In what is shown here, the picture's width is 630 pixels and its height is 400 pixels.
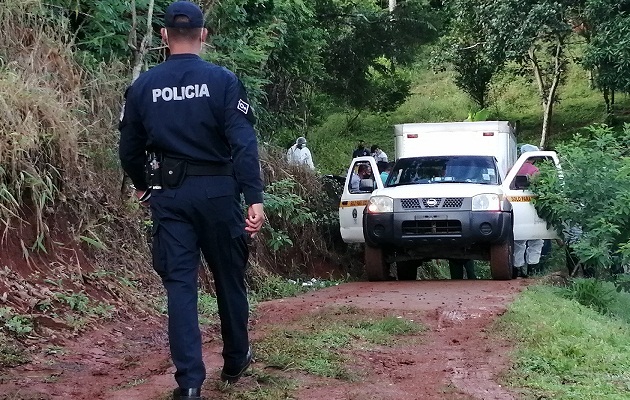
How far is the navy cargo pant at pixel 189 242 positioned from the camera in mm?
4262

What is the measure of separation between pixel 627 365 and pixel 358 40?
14.1 metres

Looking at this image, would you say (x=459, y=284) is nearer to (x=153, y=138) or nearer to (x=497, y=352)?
(x=497, y=352)

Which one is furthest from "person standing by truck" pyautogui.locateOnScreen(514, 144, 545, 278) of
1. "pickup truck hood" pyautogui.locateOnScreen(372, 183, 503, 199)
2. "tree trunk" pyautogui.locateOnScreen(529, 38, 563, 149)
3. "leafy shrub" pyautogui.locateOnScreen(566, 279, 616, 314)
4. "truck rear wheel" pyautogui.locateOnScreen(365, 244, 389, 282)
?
"tree trunk" pyautogui.locateOnScreen(529, 38, 563, 149)

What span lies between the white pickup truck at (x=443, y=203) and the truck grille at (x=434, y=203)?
12 millimetres

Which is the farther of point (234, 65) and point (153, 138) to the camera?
point (234, 65)

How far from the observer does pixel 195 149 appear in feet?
14.2

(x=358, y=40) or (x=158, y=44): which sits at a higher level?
(x=358, y=40)

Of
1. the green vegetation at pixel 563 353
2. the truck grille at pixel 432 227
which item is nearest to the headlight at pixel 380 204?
the truck grille at pixel 432 227

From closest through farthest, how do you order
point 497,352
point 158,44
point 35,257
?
1. point 497,352
2. point 35,257
3. point 158,44

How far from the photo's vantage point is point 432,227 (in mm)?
11344

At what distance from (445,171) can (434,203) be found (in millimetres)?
1262

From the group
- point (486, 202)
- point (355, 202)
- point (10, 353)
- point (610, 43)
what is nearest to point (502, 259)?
point (486, 202)

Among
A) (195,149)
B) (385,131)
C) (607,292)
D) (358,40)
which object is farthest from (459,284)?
(385,131)

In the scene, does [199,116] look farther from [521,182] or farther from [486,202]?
[521,182]
